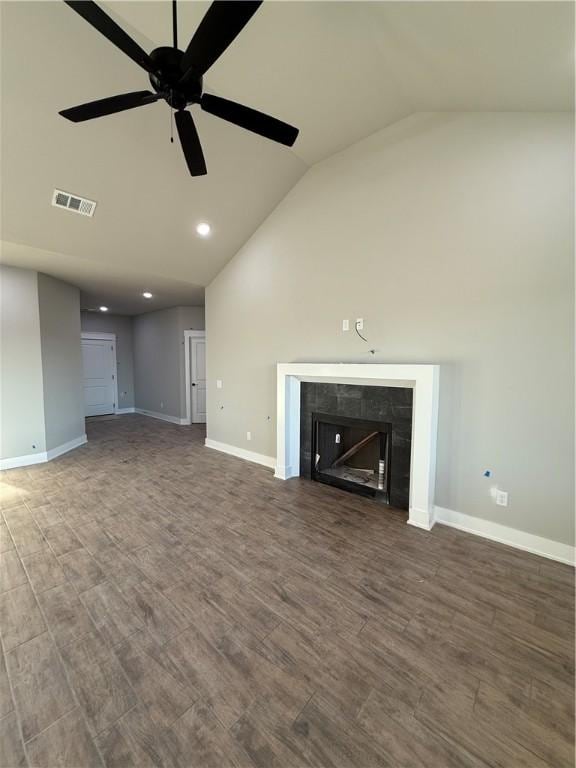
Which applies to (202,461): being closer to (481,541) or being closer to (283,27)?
(481,541)

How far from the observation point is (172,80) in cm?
156

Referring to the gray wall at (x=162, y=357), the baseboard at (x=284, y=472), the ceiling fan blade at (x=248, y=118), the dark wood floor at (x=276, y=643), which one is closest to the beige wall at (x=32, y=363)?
the dark wood floor at (x=276, y=643)

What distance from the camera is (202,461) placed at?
4457mm

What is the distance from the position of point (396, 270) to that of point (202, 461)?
138 inches

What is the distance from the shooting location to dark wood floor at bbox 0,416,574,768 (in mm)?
1167

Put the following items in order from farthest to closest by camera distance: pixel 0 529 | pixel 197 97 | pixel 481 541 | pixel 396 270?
pixel 396 270
pixel 0 529
pixel 481 541
pixel 197 97

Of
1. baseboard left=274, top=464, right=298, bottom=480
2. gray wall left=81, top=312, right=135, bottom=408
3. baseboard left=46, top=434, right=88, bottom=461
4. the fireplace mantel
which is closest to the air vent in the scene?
the fireplace mantel

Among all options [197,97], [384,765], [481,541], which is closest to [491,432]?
[481,541]

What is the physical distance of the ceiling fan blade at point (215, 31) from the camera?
120 centimetres

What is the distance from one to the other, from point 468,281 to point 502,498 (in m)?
1.80

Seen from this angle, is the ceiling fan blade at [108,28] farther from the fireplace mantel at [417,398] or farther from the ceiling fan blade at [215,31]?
→ the fireplace mantel at [417,398]

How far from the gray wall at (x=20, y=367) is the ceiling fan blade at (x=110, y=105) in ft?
11.5

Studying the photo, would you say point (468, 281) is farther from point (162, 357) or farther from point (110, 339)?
point (110, 339)

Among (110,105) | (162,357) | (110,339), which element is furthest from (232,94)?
(110,339)
